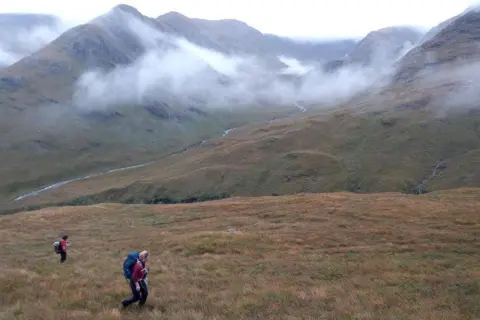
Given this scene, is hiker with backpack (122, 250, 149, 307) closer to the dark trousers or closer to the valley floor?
the dark trousers

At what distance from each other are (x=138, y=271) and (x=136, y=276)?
24 centimetres

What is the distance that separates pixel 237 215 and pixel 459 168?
174m

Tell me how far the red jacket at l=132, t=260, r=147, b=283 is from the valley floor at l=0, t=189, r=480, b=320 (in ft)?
4.30

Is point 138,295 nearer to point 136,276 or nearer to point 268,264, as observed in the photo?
point 136,276

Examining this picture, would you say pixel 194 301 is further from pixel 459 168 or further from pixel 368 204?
pixel 459 168

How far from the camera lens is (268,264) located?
2819cm

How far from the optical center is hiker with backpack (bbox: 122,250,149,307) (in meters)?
18.1

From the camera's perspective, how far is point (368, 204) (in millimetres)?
51938

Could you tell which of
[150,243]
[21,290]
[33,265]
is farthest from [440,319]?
[150,243]

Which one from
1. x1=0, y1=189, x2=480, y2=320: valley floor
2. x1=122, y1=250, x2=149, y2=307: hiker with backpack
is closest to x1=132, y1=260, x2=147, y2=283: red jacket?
x1=122, y1=250, x2=149, y2=307: hiker with backpack

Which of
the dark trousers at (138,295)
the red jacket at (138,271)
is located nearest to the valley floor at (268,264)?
the dark trousers at (138,295)

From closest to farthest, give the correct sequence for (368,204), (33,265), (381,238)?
(33,265)
(381,238)
(368,204)

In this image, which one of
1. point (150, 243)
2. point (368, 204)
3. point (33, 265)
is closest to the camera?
point (33, 265)

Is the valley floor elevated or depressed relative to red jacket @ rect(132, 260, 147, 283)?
depressed
